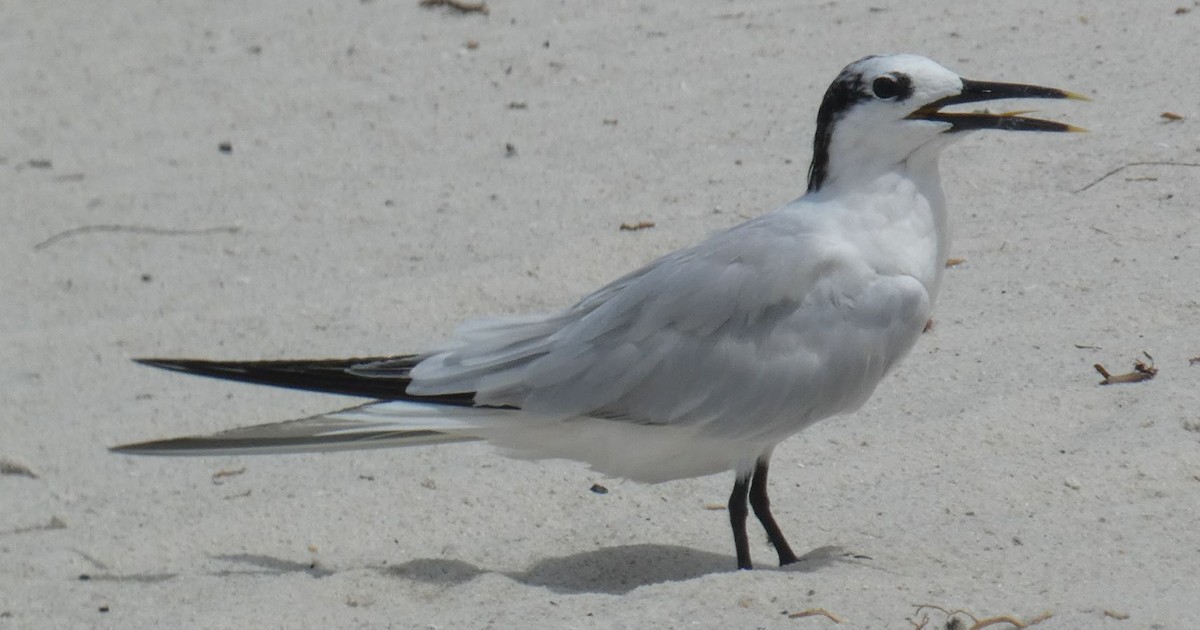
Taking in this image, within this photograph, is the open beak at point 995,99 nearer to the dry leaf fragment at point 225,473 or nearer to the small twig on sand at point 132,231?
the dry leaf fragment at point 225,473

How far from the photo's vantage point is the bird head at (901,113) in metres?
→ 3.70

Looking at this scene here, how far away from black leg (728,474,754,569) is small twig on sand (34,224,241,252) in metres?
2.79

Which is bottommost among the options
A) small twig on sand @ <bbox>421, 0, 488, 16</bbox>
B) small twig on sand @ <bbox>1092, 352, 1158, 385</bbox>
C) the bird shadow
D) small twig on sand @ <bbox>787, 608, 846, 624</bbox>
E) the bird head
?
the bird shadow

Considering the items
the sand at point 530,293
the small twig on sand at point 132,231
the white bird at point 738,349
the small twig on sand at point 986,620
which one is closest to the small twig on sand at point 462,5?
the sand at point 530,293

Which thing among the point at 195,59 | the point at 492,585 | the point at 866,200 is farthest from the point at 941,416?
the point at 195,59

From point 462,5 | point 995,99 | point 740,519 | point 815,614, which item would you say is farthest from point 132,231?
point 815,614

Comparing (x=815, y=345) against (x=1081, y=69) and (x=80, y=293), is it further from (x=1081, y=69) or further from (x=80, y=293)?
(x=80, y=293)

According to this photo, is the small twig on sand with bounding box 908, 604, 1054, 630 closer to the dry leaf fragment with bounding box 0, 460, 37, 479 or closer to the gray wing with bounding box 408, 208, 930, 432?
the gray wing with bounding box 408, 208, 930, 432

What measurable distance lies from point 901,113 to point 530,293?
1.73 metres

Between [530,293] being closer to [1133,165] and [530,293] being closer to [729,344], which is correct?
[729,344]

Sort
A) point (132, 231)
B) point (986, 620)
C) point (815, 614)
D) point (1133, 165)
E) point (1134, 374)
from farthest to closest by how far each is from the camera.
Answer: point (132, 231) → point (1133, 165) → point (1134, 374) → point (815, 614) → point (986, 620)

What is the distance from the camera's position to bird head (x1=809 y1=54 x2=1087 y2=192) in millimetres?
3701

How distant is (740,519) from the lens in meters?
3.72

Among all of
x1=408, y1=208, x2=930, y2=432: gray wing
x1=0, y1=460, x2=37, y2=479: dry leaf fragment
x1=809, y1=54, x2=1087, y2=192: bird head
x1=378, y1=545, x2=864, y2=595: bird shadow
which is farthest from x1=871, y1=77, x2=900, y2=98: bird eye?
x1=0, y1=460, x2=37, y2=479: dry leaf fragment
